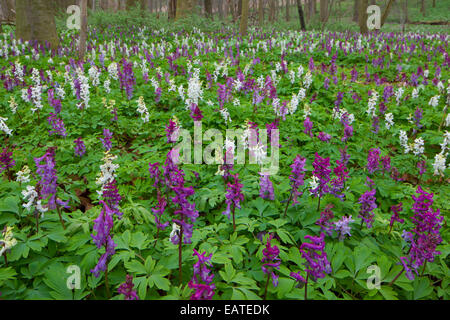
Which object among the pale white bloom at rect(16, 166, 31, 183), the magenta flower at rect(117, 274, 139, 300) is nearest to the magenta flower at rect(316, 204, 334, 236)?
the magenta flower at rect(117, 274, 139, 300)

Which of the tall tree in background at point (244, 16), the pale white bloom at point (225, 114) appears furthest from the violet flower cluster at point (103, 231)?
the tall tree in background at point (244, 16)

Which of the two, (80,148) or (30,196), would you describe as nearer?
(30,196)

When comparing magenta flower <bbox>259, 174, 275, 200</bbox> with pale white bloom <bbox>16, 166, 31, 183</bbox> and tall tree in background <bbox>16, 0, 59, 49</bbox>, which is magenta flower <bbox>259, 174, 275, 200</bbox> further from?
tall tree in background <bbox>16, 0, 59, 49</bbox>

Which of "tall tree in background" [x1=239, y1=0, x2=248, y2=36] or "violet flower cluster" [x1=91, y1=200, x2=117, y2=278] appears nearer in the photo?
"violet flower cluster" [x1=91, y1=200, x2=117, y2=278]

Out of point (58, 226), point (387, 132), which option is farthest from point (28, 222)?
point (387, 132)

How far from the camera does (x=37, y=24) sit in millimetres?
11289

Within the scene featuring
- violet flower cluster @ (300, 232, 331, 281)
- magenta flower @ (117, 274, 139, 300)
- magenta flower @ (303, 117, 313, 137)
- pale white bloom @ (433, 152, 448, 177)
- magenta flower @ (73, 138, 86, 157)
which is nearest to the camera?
magenta flower @ (117, 274, 139, 300)

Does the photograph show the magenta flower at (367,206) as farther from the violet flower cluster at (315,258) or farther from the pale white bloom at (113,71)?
the pale white bloom at (113,71)

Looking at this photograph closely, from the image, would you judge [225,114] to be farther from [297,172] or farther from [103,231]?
[103,231]

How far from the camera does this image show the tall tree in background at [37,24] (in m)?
10.9

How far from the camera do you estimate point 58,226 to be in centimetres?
273

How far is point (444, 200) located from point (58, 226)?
4351 mm

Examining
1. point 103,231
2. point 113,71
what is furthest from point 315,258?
point 113,71

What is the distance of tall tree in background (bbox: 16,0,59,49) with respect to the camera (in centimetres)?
1091
